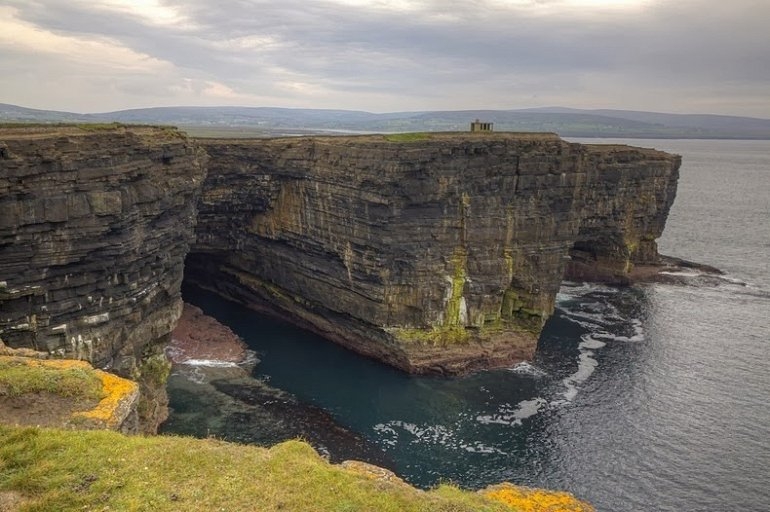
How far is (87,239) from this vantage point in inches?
1430

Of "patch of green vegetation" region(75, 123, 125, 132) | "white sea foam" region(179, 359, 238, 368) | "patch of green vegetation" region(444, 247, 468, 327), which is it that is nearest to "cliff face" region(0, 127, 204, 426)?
"patch of green vegetation" region(75, 123, 125, 132)

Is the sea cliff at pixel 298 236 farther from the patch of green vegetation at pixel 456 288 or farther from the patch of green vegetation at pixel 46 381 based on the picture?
the patch of green vegetation at pixel 46 381

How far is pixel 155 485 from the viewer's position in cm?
1783

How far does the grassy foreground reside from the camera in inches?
669

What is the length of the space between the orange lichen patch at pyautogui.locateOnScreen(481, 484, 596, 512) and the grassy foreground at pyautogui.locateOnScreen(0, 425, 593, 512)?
11.6 ft

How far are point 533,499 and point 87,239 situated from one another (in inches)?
1184

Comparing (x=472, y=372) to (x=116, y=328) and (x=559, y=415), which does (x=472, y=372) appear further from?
(x=116, y=328)

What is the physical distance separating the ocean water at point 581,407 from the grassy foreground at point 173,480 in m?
18.9

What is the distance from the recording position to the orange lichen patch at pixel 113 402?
22317 mm

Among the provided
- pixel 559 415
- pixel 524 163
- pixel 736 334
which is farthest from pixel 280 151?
pixel 736 334

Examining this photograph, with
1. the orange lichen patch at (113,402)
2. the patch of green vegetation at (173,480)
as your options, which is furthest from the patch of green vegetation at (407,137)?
the patch of green vegetation at (173,480)

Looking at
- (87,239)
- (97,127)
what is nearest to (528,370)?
(87,239)

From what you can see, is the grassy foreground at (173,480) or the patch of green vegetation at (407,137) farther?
the patch of green vegetation at (407,137)

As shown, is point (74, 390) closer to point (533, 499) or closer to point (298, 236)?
point (533, 499)
